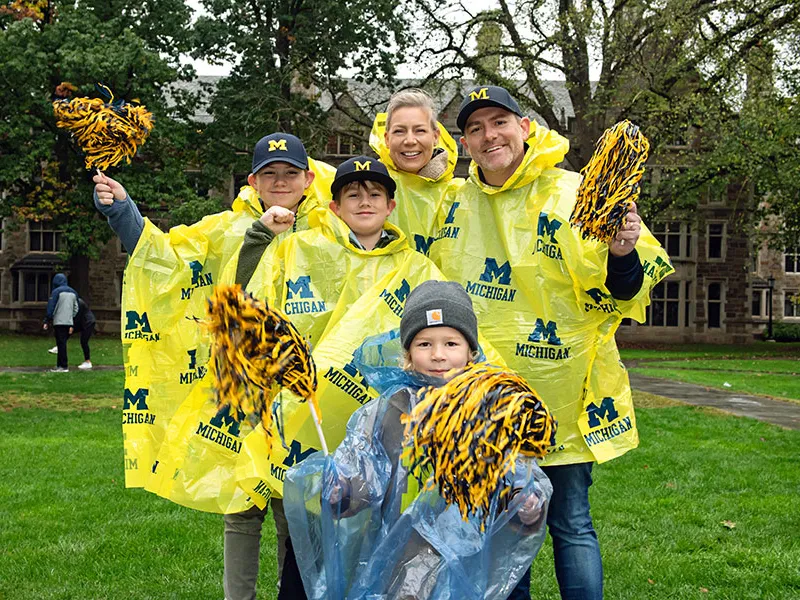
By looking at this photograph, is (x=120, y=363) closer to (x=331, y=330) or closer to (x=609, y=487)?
(x=609, y=487)

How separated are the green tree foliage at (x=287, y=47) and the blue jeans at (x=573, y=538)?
68.8 ft

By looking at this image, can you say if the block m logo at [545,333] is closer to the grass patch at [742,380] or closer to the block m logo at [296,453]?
the block m logo at [296,453]

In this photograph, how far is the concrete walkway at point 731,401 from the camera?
11.3 metres

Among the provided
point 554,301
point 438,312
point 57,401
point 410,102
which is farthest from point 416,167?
point 57,401

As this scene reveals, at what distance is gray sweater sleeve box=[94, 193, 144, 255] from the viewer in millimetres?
3633

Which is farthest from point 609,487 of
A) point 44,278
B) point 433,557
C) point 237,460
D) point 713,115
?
point 44,278

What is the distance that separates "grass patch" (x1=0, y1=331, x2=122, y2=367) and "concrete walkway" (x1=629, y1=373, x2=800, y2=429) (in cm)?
1098

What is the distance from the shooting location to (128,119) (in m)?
3.60

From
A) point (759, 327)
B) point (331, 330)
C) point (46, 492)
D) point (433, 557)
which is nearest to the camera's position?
point (433, 557)

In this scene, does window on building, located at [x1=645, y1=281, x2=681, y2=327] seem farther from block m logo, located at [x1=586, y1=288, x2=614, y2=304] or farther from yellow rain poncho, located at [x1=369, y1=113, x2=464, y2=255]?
block m logo, located at [x1=586, y1=288, x2=614, y2=304]

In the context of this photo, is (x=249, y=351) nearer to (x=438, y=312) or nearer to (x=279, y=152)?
(x=438, y=312)

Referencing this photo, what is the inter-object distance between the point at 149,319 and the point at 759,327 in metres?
40.7

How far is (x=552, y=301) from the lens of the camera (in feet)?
10.4

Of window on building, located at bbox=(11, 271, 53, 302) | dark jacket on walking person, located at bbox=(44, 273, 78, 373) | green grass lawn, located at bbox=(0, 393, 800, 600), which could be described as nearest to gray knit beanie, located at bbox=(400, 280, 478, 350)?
green grass lawn, located at bbox=(0, 393, 800, 600)
